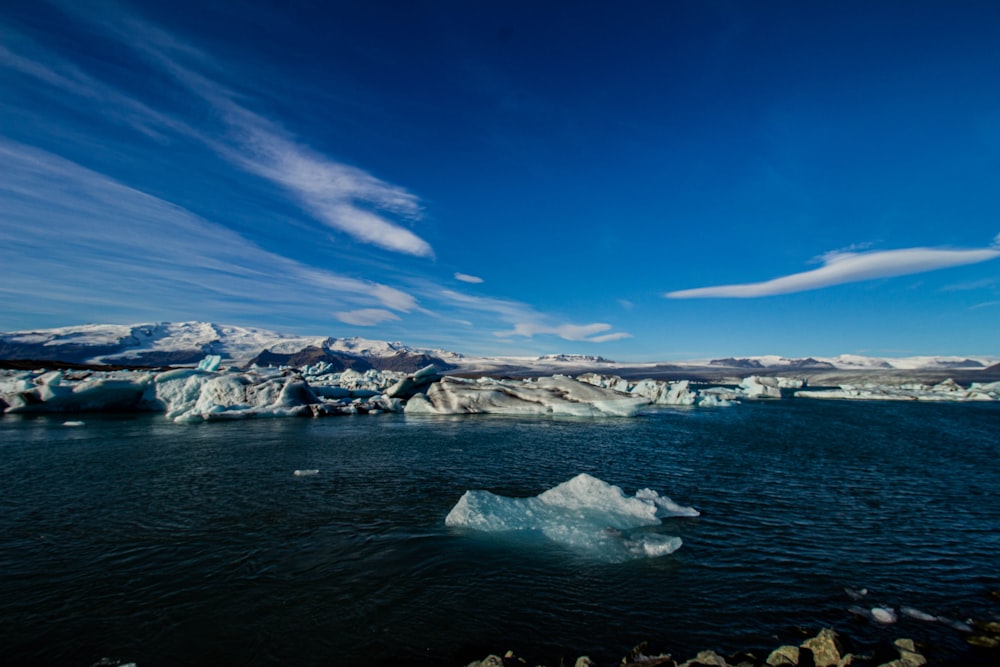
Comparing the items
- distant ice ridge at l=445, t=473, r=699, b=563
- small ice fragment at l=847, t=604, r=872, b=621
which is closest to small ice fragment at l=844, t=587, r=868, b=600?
small ice fragment at l=847, t=604, r=872, b=621

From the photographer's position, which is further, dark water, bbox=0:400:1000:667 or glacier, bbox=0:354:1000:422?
glacier, bbox=0:354:1000:422

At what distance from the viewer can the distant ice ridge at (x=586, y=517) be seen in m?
7.88

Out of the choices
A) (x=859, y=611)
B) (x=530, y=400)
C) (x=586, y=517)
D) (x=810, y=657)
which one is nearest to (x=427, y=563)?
(x=586, y=517)

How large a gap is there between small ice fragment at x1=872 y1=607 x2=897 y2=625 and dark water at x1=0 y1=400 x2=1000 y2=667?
0.50 feet

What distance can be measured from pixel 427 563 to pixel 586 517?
3351mm

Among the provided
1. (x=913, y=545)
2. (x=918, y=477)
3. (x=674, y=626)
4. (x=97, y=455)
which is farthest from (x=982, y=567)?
(x=97, y=455)

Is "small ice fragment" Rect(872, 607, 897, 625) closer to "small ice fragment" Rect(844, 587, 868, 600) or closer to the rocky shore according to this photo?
"small ice fragment" Rect(844, 587, 868, 600)

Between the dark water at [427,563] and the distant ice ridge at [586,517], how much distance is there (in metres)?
0.36

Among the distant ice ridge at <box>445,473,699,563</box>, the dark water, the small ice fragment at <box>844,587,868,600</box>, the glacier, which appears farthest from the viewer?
the glacier

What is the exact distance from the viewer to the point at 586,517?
29.6 feet

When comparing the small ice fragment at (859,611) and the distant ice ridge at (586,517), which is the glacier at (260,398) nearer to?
the distant ice ridge at (586,517)

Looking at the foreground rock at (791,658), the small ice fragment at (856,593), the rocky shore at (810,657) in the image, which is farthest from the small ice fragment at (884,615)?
the foreground rock at (791,658)

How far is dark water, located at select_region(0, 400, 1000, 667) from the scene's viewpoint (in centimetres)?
519

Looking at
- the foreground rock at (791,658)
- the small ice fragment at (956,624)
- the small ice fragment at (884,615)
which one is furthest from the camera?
the small ice fragment at (884,615)
